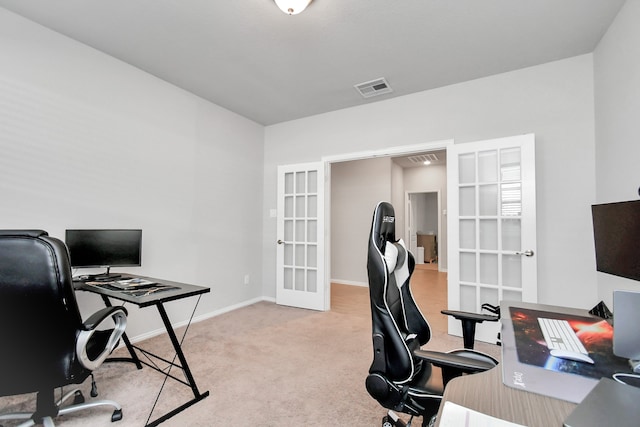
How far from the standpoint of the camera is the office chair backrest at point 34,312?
1.35 metres

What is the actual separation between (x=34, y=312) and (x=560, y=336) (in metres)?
2.41

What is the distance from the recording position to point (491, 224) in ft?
10.00

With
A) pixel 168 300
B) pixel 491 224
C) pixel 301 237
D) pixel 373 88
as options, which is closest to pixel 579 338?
pixel 491 224

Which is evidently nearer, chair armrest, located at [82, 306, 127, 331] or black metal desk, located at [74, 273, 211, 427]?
chair armrest, located at [82, 306, 127, 331]

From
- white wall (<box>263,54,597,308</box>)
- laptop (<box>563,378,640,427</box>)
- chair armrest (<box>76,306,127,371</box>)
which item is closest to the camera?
laptop (<box>563,378,640,427</box>)

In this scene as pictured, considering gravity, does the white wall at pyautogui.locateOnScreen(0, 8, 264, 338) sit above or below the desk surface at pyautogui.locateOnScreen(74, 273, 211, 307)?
above

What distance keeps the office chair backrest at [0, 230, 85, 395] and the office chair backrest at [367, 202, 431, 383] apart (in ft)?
4.91

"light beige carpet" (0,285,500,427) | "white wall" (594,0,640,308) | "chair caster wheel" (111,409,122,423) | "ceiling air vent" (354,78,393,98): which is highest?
"ceiling air vent" (354,78,393,98)

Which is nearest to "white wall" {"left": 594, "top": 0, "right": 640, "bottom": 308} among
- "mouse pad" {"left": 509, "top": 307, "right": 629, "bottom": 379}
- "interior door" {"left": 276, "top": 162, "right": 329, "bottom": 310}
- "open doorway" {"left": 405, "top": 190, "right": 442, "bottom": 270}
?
"mouse pad" {"left": 509, "top": 307, "right": 629, "bottom": 379}

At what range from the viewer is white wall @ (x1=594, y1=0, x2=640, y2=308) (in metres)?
1.98

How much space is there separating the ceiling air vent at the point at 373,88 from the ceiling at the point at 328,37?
87 mm

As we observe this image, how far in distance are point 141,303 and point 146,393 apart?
0.90m

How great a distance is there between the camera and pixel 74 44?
258cm

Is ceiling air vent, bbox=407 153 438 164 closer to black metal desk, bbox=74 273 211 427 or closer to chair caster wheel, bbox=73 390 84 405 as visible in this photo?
black metal desk, bbox=74 273 211 427
